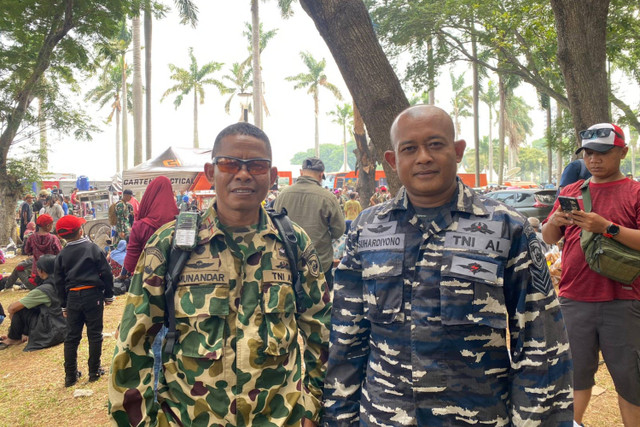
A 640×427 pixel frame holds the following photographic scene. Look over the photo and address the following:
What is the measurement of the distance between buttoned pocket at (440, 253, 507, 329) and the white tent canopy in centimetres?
1085

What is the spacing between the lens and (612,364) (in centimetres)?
266

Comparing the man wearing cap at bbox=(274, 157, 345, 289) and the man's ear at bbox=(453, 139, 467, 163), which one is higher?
the man's ear at bbox=(453, 139, 467, 163)

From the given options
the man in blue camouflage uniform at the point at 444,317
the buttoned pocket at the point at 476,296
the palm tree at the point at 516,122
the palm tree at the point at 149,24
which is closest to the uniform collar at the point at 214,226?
the man in blue camouflage uniform at the point at 444,317

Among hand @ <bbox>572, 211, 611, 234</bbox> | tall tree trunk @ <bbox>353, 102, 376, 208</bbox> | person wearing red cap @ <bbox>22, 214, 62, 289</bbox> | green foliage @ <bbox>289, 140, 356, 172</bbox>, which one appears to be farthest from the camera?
green foliage @ <bbox>289, 140, 356, 172</bbox>

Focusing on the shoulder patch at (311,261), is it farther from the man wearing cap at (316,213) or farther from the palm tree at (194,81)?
the palm tree at (194,81)

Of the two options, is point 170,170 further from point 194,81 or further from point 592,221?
point 194,81

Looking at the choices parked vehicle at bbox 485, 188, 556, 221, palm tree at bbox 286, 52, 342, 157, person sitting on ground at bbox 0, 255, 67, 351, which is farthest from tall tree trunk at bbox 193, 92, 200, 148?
person sitting on ground at bbox 0, 255, 67, 351

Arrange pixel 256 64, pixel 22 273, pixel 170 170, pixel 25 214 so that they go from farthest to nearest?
pixel 256 64
pixel 25 214
pixel 170 170
pixel 22 273

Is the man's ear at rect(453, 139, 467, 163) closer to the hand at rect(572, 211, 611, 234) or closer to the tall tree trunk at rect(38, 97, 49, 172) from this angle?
the hand at rect(572, 211, 611, 234)

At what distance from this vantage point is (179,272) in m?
1.87

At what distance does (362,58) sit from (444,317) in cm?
330

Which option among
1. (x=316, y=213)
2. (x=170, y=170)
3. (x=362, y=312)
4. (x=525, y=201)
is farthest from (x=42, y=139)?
(x=525, y=201)

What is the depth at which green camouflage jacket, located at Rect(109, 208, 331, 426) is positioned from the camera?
1.80 meters

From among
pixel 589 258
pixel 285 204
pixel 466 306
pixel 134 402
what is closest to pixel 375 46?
pixel 285 204
